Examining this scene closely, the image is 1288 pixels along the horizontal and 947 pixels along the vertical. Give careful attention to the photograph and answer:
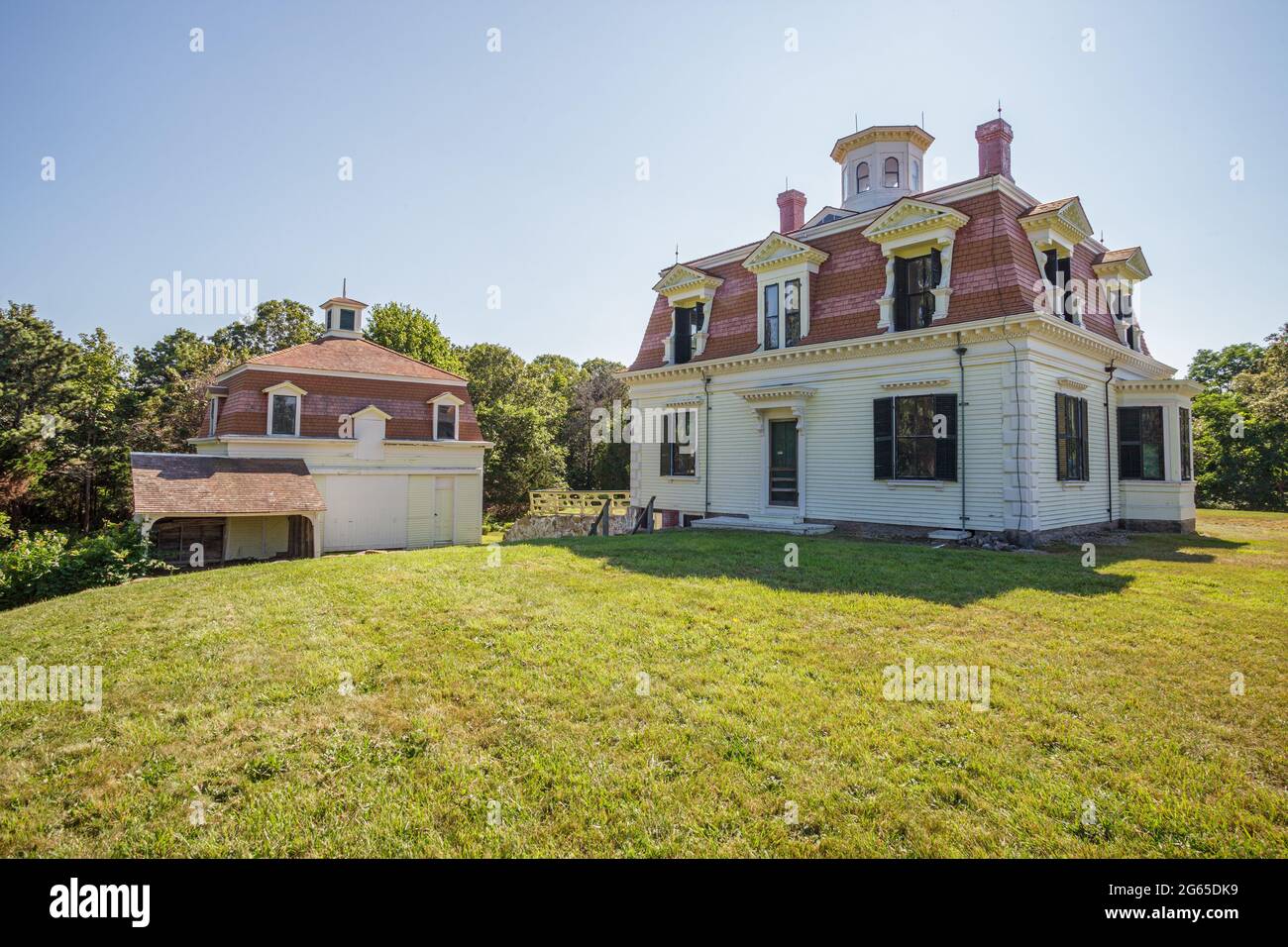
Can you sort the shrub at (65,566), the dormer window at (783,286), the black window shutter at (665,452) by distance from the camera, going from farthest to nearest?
the black window shutter at (665,452) < the dormer window at (783,286) < the shrub at (65,566)

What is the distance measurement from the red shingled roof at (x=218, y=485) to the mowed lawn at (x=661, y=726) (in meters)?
10.1

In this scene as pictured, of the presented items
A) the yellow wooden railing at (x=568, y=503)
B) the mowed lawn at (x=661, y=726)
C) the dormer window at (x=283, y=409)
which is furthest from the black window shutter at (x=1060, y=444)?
the dormer window at (x=283, y=409)

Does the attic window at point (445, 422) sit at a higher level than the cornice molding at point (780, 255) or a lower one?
lower

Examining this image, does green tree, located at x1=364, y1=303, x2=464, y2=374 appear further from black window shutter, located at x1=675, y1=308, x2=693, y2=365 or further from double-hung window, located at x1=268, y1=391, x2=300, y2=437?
black window shutter, located at x1=675, y1=308, x2=693, y2=365

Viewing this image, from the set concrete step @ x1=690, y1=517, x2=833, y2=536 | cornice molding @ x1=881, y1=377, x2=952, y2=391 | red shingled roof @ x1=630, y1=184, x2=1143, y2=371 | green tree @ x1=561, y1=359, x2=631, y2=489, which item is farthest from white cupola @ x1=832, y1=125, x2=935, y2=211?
green tree @ x1=561, y1=359, x2=631, y2=489

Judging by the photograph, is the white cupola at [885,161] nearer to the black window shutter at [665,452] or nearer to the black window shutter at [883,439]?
the black window shutter at [883,439]

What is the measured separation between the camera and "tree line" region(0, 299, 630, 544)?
30.5 m

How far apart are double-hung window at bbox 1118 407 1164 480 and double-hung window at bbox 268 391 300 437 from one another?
27.8 m

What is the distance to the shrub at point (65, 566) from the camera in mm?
12938

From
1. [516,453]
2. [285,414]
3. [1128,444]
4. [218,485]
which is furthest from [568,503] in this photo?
[1128,444]

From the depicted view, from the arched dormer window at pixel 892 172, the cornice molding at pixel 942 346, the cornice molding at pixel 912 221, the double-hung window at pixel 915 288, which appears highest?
the arched dormer window at pixel 892 172

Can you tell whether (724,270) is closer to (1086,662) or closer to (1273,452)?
(1086,662)

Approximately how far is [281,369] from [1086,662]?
2643 cm

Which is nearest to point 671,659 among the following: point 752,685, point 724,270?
point 752,685
